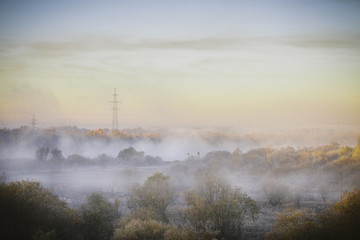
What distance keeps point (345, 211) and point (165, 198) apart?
24735 mm

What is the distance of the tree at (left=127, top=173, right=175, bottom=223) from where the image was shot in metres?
46.8

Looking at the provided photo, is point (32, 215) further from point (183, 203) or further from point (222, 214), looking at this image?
point (183, 203)

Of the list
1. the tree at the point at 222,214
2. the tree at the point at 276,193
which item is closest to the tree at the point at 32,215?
the tree at the point at 222,214

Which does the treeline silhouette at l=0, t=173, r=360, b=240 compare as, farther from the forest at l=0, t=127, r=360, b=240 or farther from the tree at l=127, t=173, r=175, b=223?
the tree at l=127, t=173, r=175, b=223

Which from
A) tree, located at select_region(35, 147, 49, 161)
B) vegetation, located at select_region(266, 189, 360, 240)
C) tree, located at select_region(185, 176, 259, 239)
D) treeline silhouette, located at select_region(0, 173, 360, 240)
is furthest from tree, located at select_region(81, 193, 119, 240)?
tree, located at select_region(35, 147, 49, 161)

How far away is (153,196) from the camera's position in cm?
4675

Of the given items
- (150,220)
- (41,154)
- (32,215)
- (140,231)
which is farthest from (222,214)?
(41,154)

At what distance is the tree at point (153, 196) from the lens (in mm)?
46844

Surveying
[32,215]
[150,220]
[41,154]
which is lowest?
[41,154]

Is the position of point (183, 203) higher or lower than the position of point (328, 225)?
lower

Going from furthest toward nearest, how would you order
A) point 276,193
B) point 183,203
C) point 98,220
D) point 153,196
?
1. point 276,193
2. point 183,203
3. point 153,196
4. point 98,220

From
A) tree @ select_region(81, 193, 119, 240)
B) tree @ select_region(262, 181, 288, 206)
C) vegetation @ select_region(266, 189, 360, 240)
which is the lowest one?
tree @ select_region(262, 181, 288, 206)

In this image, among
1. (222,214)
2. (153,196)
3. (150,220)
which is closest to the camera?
(150,220)

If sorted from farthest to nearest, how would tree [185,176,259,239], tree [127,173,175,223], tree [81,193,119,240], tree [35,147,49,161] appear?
tree [35,147,49,161], tree [127,173,175,223], tree [185,176,259,239], tree [81,193,119,240]
